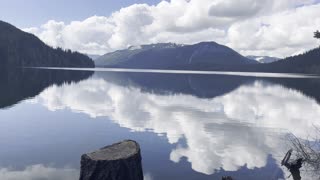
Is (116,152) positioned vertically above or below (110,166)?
above

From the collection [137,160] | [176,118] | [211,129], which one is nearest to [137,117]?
[176,118]

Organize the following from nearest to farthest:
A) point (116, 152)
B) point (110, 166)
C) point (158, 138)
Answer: point (110, 166), point (116, 152), point (158, 138)

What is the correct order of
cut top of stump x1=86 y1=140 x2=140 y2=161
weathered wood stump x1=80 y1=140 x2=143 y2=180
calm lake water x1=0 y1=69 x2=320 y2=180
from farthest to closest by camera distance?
calm lake water x1=0 y1=69 x2=320 y2=180
cut top of stump x1=86 y1=140 x2=140 y2=161
weathered wood stump x1=80 y1=140 x2=143 y2=180

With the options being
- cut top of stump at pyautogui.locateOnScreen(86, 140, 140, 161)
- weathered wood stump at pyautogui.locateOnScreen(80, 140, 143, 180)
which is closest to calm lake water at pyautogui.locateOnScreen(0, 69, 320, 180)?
cut top of stump at pyautogui.locateOnScreen(86, 140, 140, 161)

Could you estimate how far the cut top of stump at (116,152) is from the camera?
15.4 metres

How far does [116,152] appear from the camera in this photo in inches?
637

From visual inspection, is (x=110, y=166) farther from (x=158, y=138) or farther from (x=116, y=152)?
(x=158, y=138)

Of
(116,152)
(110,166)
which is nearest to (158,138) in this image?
(116,152)

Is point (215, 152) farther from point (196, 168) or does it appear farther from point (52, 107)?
point (52, 107)

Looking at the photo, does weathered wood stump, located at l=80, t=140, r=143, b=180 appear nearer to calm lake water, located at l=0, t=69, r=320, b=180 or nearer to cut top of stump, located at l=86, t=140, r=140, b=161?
cut top of stump, located at l=86, t=140, r=140, b=161

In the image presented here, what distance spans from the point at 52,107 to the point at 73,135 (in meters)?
23.0

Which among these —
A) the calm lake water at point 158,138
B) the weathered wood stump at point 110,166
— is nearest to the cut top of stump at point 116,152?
the weathered wood stump at point 110,166

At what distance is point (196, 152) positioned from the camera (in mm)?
28812

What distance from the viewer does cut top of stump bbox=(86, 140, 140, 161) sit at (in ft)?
50.6
